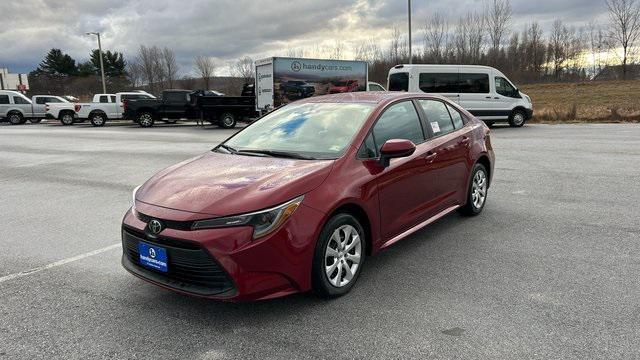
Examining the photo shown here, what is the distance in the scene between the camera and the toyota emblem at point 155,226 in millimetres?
3365

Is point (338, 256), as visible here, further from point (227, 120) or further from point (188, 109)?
point (188, 109)

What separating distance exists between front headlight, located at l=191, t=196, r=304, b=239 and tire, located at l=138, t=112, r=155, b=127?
79.1 ft

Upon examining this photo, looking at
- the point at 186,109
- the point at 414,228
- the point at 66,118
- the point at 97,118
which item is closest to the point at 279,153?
the point at 414,228

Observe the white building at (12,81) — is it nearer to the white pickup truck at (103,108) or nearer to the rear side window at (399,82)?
the white pickup truck at (103,108)

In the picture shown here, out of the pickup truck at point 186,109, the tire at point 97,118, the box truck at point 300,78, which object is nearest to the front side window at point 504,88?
the box truck at point 300,78

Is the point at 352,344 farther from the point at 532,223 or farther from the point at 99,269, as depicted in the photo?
→ the point at 532,223

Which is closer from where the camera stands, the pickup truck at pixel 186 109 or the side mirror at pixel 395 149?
the side mirror at pixel 395 149

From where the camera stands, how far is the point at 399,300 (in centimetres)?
371

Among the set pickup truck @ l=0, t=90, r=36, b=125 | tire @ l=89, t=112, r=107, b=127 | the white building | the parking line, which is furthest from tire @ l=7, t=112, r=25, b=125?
the white building

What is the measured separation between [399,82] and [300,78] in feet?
15.2

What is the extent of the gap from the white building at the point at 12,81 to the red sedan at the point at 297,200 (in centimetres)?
6652

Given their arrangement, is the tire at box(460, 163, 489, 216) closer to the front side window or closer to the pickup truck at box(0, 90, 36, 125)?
the front side window

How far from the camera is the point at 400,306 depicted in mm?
3607

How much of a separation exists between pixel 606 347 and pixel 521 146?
10.6 meters
